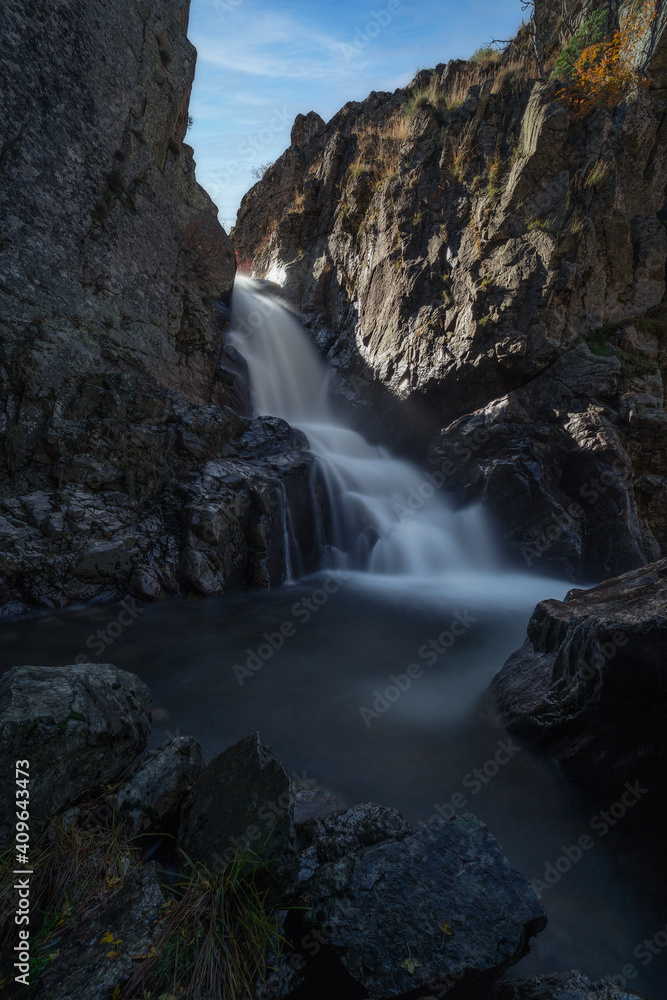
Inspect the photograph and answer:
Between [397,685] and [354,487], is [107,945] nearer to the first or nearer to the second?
[397,685]

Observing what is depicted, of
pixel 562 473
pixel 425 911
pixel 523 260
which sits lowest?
pixel 425 911

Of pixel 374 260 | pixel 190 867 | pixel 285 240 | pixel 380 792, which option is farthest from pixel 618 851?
pixel 285 240

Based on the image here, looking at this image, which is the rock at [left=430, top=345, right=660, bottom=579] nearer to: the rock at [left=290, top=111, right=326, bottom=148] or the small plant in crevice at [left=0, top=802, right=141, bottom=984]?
the small plant in crevice at [left=0, top=802, right=141, bottom=984]

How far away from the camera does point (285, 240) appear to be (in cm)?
2045

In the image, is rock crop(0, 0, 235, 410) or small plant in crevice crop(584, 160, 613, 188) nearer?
rock crop(0, 0, 235, 410)

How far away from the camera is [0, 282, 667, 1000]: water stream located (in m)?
2.54

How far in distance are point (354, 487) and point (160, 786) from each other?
363 inches

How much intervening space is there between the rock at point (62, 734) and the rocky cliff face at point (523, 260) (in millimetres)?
9364

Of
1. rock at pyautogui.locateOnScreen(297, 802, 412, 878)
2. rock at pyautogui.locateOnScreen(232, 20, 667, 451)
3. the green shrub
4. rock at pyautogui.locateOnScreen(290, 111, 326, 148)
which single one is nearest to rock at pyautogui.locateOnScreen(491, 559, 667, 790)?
rock at pyautogui.locateOnScreen(297, 802, 412, 878)

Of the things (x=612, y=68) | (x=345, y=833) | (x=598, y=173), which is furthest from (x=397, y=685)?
(x=612, y=68)

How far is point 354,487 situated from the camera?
11.6m

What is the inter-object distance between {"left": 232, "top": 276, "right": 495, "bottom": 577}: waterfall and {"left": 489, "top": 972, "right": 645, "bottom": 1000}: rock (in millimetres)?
8134

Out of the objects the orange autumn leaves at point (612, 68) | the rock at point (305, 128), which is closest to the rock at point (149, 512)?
the orange autumn leaves at point (612, 68)

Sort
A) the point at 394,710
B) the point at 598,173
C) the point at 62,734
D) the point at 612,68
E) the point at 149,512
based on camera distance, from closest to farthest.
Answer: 1. the point at 62,734
2. the point at 394,710
3. the point at 149,512
4. the point at 598,173
5. the point at 612,68
